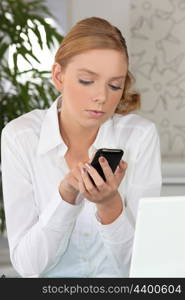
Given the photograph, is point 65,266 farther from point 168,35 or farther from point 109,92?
point 168,35

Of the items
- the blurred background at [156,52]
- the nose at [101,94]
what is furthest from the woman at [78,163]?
the blurred background at [156,52]

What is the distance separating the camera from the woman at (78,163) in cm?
140

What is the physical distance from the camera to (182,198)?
882mm

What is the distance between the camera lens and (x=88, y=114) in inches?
58.9

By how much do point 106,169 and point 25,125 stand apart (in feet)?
1.31

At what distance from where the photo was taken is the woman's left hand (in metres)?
1.25

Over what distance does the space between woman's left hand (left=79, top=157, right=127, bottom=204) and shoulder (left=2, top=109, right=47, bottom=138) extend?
0.34m

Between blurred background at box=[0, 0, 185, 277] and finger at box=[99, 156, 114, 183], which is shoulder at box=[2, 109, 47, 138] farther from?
blurred background at box=[0, 0, 185, 277]

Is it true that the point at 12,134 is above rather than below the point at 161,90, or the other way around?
above

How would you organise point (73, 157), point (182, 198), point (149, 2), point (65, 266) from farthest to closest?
1. point (149, 2)
2. point (73, 157)
3. point (65, 266)
4. point (182, 198)

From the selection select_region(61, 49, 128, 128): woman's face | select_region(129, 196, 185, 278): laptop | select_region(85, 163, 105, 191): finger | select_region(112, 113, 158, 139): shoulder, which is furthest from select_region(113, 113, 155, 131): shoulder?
select_region(129, 196, 185, 278): laptop

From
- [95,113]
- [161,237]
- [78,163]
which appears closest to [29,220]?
[78,163]

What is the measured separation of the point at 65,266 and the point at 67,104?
1.21 ft

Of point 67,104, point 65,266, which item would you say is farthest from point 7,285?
point 67,104
